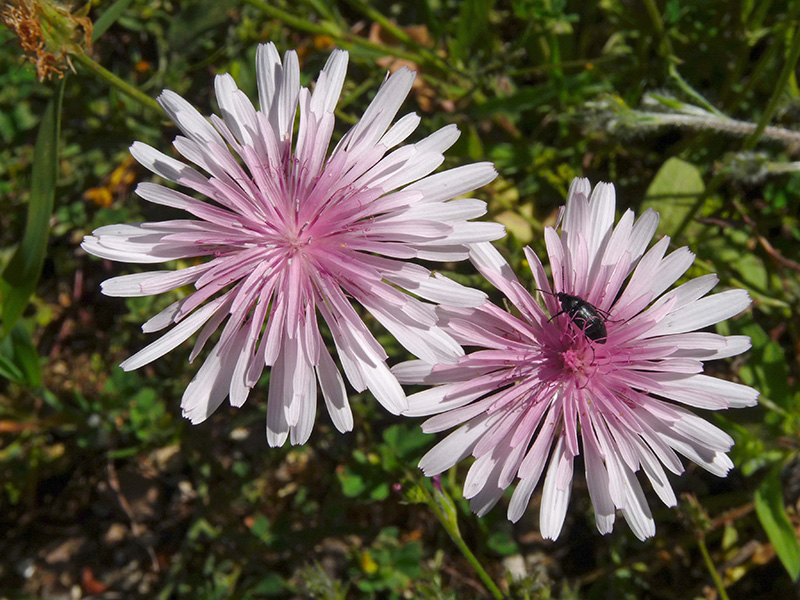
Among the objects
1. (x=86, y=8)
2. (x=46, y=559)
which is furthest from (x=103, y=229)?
(x=46, y=559)

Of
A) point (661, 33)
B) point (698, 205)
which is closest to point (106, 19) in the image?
point (661, 33)

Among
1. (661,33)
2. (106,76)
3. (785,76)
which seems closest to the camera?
(106,76)

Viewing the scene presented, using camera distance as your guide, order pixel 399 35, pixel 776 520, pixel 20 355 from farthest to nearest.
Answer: pixel 399 35 → pixel 20 355 → pixel 776 520

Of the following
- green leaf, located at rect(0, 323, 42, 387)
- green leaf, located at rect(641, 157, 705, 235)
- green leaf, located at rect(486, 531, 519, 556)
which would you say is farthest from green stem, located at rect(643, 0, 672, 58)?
green leaf, located at rect(0, 323, 42, 387)

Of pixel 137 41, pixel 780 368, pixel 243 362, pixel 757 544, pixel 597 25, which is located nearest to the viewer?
pixel 243 362

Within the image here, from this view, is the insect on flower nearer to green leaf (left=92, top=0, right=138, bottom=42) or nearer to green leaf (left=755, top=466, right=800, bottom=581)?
green leaf (left=755, top=466, right=800, bottom=581)

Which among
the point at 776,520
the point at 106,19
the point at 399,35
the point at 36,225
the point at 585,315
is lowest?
the point at 776,520

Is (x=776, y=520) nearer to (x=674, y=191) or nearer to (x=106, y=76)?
(x=674, y=191)

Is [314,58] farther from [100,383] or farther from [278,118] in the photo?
[100,383]
